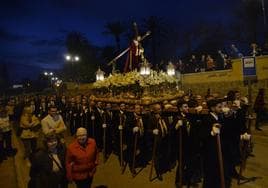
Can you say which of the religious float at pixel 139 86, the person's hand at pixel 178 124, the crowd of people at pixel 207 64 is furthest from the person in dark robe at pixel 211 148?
the crowd of people at pixel 207 64

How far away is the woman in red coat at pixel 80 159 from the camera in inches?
244

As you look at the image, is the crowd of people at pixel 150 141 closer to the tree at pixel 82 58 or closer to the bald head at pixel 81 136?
the bald head at pixel 81 136

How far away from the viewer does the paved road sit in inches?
345

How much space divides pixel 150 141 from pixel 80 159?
14.5 ft

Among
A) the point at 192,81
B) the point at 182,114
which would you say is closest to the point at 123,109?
the point at 182,114

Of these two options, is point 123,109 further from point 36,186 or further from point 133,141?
point 36,186

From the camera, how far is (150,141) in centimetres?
1041

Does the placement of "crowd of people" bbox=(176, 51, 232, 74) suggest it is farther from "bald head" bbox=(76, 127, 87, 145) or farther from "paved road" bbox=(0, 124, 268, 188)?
"bald head" bbox=(76, 127, 87, 145)

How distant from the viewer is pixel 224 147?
7.73 m

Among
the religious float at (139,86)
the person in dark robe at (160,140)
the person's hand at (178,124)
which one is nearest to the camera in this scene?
the person's hand at (178,124)

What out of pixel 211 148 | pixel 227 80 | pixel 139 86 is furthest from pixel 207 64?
pixel 211 148

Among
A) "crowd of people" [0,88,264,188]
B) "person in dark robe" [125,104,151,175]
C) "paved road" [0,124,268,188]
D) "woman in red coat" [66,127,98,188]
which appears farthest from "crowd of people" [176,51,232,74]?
"woman in red coat" [66,127,98,188]

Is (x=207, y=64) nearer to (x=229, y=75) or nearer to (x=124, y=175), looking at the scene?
(x=229, y=75)

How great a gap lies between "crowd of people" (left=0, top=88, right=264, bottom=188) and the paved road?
262 millimetres
